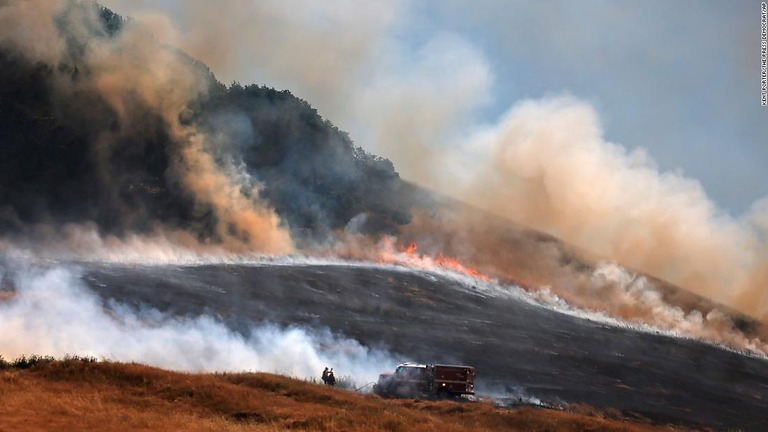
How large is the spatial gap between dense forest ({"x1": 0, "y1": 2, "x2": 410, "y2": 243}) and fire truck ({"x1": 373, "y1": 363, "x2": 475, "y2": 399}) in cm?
3653

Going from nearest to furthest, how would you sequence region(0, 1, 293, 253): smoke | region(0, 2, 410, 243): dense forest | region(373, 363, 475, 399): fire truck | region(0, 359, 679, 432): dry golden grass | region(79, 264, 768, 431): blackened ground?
1. region(0, 359, 679, 432): dry golden grass
2. region(373, 363, 475, 399): fire truck
3. region(79, 264, 768, 431): blackened ground
4. region(0, 2, 410, 243): dense forest
5. region(0, 1, 293, 253): smoke

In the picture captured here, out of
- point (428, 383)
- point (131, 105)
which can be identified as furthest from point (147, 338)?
point (131, 105)

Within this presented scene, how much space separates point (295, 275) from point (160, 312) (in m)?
19.4

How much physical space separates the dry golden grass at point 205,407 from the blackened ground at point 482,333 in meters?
14.9

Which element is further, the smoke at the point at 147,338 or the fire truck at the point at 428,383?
the fire truck at the point at 428,383

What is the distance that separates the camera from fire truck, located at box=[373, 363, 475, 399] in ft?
154

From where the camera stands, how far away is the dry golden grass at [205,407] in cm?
2888

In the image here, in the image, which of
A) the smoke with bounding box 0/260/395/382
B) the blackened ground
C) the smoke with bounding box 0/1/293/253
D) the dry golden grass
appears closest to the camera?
the dry golden grass

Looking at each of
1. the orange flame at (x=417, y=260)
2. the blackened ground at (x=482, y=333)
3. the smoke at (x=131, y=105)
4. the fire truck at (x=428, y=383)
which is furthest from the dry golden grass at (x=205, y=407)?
the orange flame at (x=417, y=260)

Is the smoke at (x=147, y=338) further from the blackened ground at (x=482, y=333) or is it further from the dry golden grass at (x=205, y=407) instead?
the dry golden grass at (x=205, y=407)

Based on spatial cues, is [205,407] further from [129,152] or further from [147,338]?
[129,152]

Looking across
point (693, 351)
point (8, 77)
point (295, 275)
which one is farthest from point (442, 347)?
point (8, 77)

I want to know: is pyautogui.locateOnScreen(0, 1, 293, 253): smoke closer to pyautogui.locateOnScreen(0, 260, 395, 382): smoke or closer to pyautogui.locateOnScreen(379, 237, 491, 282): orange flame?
pyautogui.locateOnScreen(379, 237, 491, 282): orange flame

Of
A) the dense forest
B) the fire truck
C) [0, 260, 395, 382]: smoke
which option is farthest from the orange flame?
the fire truck
